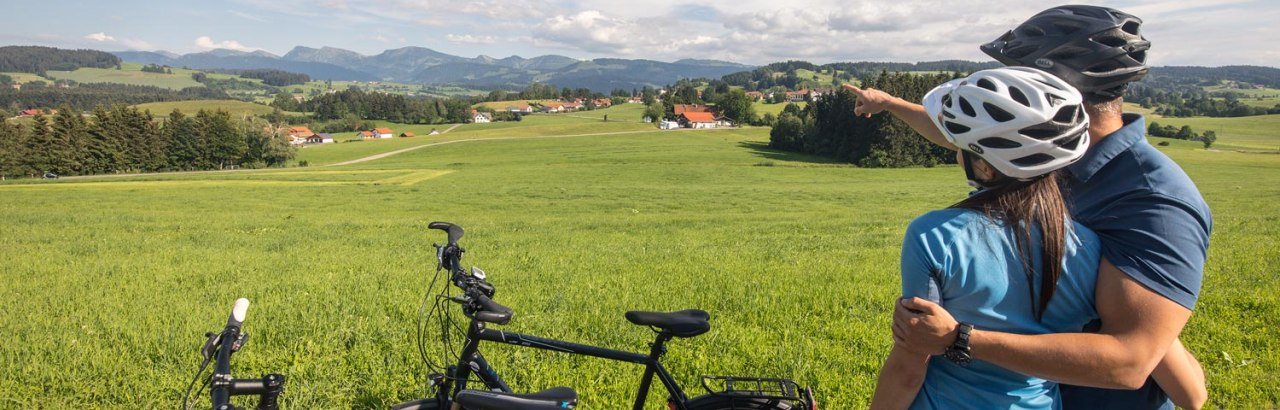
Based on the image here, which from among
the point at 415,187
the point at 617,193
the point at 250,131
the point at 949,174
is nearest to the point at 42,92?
the point at 250,131

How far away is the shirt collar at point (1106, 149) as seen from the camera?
214 centimetres

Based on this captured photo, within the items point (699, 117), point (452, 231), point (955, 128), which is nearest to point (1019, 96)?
point (955, 128)

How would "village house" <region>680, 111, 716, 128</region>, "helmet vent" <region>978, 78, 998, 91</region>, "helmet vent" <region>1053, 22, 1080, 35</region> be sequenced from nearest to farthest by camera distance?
"helmet vent" <region>978, 78, 998, 91</region>, "helmet vent" <region>1053, 22, 1080, 35</region>, "village house" <region>680, 111, 716, 128</region>

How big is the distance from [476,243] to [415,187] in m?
26.2

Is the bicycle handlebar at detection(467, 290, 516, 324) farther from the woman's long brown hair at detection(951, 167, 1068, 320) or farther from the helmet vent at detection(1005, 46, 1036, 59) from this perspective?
the helmet vent at detection(1005, 46, 1036, 59)

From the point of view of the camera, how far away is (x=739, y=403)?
3.26 m

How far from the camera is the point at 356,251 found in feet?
41.3

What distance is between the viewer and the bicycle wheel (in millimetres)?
3246

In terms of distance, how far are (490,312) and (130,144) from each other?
86.7 metres

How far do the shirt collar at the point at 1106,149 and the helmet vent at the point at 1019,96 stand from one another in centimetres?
38

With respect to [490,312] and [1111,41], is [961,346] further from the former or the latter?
[490,312]

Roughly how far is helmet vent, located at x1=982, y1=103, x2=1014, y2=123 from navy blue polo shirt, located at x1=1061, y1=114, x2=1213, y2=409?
15.3 inches

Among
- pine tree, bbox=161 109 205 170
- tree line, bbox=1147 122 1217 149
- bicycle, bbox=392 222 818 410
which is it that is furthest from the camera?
tree line, bbox=1147 122 1217 149

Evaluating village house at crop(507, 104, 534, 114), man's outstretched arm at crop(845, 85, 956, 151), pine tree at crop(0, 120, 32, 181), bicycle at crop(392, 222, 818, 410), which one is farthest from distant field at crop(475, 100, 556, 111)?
bicycle at crop(392, 222, 818, 410)
